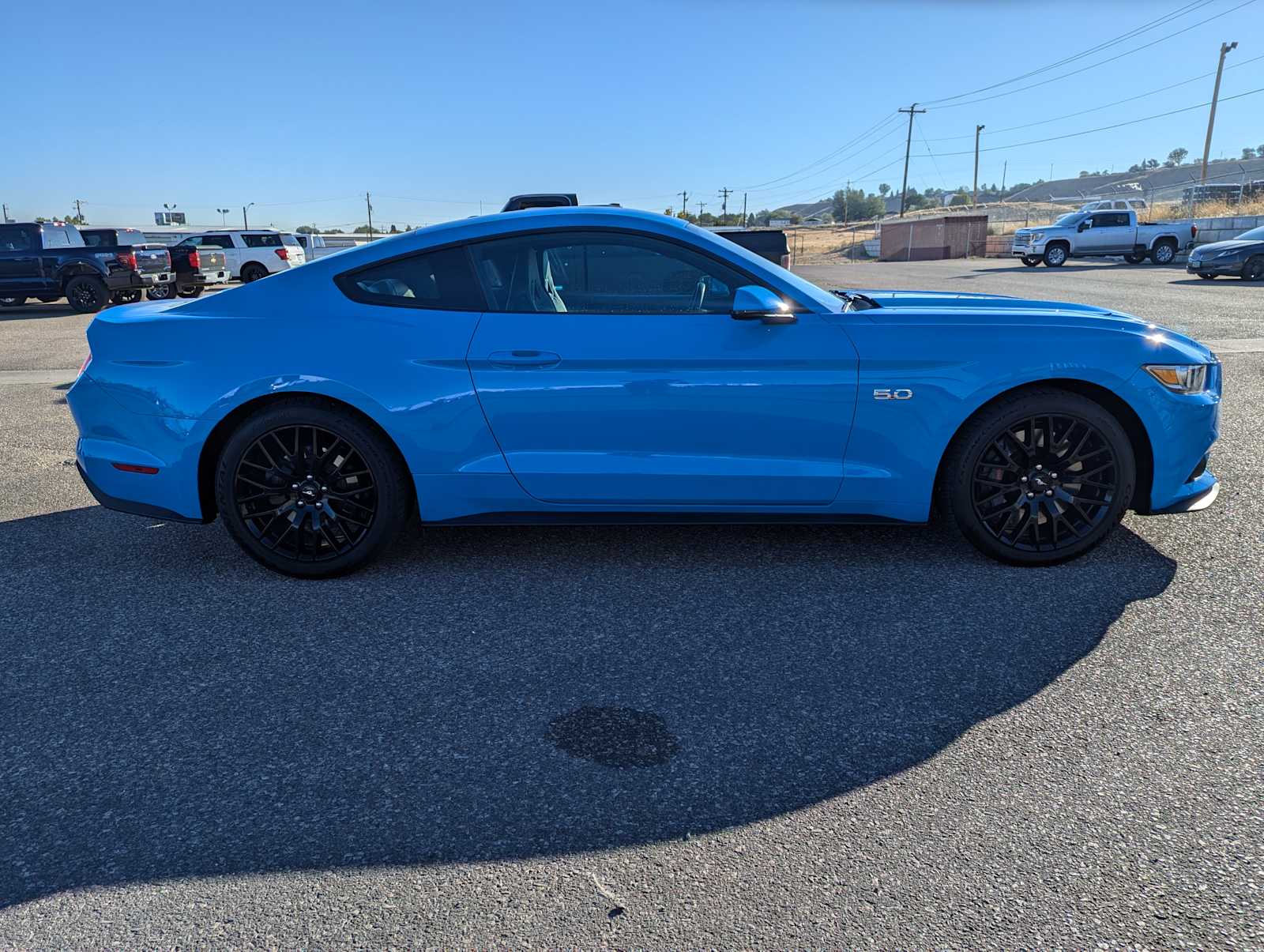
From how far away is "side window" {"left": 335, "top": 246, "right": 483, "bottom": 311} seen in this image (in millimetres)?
3902

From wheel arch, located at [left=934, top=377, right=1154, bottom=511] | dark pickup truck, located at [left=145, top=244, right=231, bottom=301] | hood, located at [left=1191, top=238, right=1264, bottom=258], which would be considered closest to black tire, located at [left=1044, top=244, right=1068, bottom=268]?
hood, located at [left=1191, top=238, right=1264, bottom=258]

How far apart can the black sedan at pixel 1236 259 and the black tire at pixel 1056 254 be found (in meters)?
9.28

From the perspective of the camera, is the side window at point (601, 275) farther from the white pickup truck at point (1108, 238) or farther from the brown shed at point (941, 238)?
the brown shed at point (941, 238)

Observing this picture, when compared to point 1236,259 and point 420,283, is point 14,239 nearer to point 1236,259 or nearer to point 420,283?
point 420,283

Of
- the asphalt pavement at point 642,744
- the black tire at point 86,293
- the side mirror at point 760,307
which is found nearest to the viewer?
the asphalt pavement at point 642,744

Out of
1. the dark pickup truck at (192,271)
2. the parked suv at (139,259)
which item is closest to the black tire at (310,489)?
the dark pickup truck at (192,271)

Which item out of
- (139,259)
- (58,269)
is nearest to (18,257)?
(58,269)

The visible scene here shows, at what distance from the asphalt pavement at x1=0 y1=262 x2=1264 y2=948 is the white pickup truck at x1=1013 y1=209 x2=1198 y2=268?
30.0 m

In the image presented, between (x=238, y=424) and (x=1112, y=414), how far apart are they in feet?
12.3

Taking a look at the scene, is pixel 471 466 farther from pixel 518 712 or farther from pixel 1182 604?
pixel 1182 604

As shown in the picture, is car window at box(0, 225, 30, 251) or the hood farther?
the hood

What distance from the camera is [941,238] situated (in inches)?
1742

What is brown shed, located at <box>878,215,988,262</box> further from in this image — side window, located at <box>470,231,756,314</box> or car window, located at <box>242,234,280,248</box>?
side window, located at <box>470,231,756,314</box>

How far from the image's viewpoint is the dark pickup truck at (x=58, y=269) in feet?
59.7
